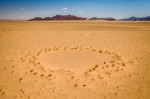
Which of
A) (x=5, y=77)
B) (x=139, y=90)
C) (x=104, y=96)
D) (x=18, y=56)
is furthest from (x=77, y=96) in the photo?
(x=18, y=56)

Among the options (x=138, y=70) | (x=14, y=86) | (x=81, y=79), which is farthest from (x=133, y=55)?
(x=14, y=86)

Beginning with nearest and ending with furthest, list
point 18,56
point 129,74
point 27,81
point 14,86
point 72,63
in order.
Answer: point 14,86, point 27,81, point 129,74, point 72,63, point 18,56

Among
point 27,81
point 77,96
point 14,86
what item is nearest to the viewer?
point 77,96

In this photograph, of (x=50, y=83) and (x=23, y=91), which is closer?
(x=23, y=91)

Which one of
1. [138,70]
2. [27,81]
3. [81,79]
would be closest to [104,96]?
[81,79]

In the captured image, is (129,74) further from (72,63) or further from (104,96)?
(72,63)

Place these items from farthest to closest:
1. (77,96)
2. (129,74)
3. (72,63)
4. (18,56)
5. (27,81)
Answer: (18,56)
(72,63)
(129,74)
(27,81)
(77,96)

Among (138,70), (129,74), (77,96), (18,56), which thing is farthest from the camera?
(18,56)

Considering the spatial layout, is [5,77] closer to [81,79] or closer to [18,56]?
[18,56]

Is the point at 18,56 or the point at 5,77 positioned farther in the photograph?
the point at 18,56
